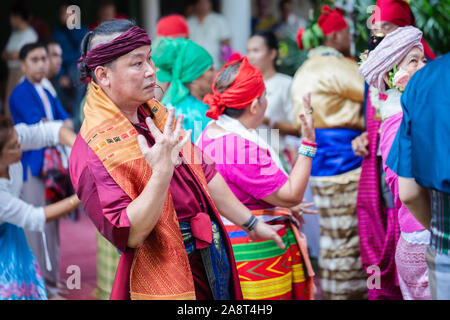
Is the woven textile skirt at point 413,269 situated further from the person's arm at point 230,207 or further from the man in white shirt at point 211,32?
the man in white shirt at point 211,32

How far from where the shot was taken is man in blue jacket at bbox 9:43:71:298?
4.67 metres

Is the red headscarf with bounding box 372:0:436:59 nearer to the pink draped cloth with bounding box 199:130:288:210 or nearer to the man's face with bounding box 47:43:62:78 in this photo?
the pink draped cloth with bounding box 199:130:288:210

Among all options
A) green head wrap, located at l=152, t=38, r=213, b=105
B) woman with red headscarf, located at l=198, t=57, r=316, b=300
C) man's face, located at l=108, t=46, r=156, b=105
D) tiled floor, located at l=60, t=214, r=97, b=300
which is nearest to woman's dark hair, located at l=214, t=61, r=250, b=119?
woman with red headscarf, located at l=198, t=57, r=316, b=300

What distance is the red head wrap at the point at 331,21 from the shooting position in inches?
171

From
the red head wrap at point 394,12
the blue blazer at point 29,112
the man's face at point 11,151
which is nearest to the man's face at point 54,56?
the blue blazer at point 29,112

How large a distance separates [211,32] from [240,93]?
5.39 meters

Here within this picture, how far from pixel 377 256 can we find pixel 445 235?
1871 millimetres

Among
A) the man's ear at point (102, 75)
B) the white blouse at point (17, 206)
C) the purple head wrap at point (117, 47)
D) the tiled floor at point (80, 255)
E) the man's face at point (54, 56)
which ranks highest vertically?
the purple head wrap at point (117, 47)

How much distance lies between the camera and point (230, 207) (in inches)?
96.3

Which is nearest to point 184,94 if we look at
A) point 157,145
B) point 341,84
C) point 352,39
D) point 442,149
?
point 341,84

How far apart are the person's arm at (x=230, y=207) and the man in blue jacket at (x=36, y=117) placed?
256 centimetres

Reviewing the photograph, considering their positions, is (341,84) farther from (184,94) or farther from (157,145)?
(157,145)
